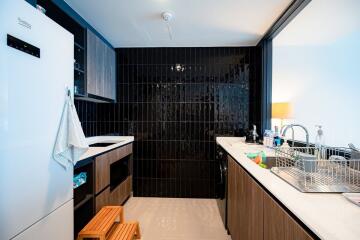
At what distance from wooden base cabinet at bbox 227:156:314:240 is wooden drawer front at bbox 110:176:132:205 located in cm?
136

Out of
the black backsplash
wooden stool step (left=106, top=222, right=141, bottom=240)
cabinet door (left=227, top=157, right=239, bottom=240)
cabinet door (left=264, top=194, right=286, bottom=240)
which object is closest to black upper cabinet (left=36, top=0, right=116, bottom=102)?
the black backsplash

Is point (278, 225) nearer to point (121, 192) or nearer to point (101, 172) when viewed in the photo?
point (101, 172)

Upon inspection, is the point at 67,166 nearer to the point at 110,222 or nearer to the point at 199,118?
the point at 110,222

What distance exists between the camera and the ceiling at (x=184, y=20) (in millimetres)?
1892

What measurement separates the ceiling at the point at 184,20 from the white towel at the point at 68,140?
4.21 ft

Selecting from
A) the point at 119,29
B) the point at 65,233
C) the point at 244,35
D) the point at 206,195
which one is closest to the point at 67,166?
the point at 65,233

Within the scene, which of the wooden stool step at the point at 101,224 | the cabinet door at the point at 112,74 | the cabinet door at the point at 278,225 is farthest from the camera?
the cabinet door at the point at 112,74

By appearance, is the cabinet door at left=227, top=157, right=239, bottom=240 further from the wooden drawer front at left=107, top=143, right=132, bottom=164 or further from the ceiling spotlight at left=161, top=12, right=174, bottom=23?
the ceiling spotlight at left=161, top=12, right=174, bottom=23

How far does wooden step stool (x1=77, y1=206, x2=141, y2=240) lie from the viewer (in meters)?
1.46

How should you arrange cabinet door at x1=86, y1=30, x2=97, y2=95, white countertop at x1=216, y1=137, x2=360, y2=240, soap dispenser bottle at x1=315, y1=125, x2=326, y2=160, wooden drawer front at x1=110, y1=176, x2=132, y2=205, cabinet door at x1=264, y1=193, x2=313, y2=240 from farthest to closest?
wooden drawer front at x1=110, y1=176, x2=132, y2=205
cabinet door at x1=86, y1=30, x2=97, y2=95
soap dispenser bottle at x1=315, y1=125, x2=326, y2=160
cabinet door at x1=264, y1=193, x2=313, y2=240
white countertop at x1=216, y1=137, x2=360, y2=240

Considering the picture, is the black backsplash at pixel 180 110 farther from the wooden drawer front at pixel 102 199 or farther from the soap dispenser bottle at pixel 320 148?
the soap dispenser bottle at pixel 320 148

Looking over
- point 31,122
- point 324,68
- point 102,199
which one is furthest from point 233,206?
point 324,68

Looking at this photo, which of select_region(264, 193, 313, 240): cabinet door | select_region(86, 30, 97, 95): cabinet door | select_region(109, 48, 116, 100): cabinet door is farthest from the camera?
select_region(109, 48, 116, 100): cabinet door

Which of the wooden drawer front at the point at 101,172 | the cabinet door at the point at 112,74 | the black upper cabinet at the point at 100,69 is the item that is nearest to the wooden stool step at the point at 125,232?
the wooden drawer front at the point at 101,172
